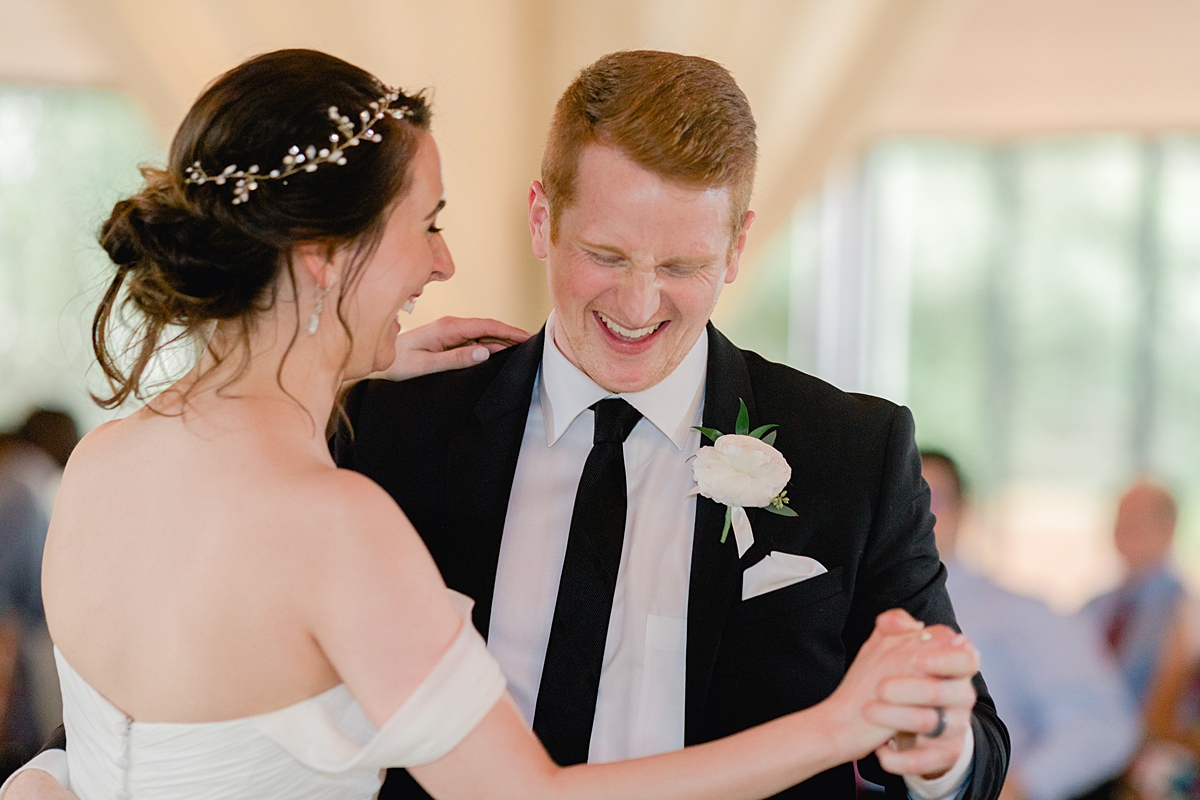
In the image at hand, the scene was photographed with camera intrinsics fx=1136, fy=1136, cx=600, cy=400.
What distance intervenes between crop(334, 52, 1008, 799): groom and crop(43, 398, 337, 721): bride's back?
1.57ft

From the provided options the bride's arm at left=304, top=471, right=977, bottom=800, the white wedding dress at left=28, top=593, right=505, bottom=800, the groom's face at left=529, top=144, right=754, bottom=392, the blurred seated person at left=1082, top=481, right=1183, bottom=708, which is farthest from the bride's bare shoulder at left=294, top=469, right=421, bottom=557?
the blurred seated person at left=1082, top=481, right=1183, bottom=708

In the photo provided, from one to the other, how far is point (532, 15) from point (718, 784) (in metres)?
2.82

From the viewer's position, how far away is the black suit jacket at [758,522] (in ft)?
5.24

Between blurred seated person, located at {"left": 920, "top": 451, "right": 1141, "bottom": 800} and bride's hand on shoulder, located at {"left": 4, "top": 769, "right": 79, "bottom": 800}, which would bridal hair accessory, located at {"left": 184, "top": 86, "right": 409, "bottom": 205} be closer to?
bride's hand on shoulder, located at {"left": 4, "top": 769, "right": 79, "bottom": 800}

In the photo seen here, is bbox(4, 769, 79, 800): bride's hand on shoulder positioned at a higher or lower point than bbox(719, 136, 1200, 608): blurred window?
higher

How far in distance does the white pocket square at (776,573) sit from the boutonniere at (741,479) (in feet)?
0.12

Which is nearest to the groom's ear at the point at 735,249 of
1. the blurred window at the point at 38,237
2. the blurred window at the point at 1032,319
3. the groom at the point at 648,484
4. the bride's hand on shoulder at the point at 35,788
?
the groom at the point at 648,484

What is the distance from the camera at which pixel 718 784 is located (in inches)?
48.0

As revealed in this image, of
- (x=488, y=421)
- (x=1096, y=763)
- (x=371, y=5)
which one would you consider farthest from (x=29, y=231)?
(x=1096, y=763)

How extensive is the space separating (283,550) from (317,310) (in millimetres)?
312

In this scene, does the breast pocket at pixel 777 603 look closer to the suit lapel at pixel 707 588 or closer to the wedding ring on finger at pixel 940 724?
the suit lapel at pixel 707 588

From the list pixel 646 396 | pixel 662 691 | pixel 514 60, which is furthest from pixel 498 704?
pixel 514 60

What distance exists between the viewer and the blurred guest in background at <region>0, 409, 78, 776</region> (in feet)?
12.1

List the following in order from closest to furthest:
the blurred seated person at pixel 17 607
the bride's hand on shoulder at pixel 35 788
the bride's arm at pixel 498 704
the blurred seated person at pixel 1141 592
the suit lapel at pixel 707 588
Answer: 1. the bride's arm at pixel 498 704
2. the bride's hand on shoulder at pixel 35 788
3. the suit lapel at pixel 707 588
4. the blurred seated person at pixel 17 607
5. the blurred seated person at pixel 1141 592
